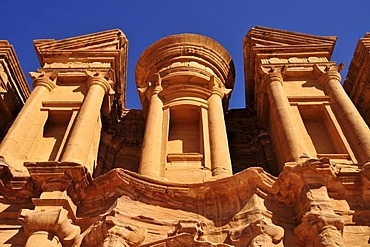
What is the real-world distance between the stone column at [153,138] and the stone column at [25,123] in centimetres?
363

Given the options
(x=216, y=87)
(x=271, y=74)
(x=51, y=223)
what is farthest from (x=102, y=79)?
(x=51, y=223)

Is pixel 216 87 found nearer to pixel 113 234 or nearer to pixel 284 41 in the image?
pixel 284 41

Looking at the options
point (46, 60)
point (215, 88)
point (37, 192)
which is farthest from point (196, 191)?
point (46, 60)

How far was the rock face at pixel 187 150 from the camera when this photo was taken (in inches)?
360

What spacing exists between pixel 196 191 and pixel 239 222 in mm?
1349

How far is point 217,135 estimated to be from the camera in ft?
42.5

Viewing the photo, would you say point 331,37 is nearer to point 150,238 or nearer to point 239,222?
point 239,222

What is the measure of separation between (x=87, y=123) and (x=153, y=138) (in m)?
2.22

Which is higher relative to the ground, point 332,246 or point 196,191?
point 196,191

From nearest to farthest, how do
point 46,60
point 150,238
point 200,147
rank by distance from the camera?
1. point 150,238
2. point 200,147
3. point 46,60

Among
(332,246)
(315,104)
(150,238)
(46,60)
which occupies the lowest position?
(332,246)

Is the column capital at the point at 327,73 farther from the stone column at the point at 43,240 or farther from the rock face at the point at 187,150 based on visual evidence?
the stone column at the point at 43,240

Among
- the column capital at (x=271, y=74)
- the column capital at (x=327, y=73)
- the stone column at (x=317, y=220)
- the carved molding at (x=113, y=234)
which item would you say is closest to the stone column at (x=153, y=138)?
the carved molding at (x=113, y=234)

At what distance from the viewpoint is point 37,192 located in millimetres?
10438
